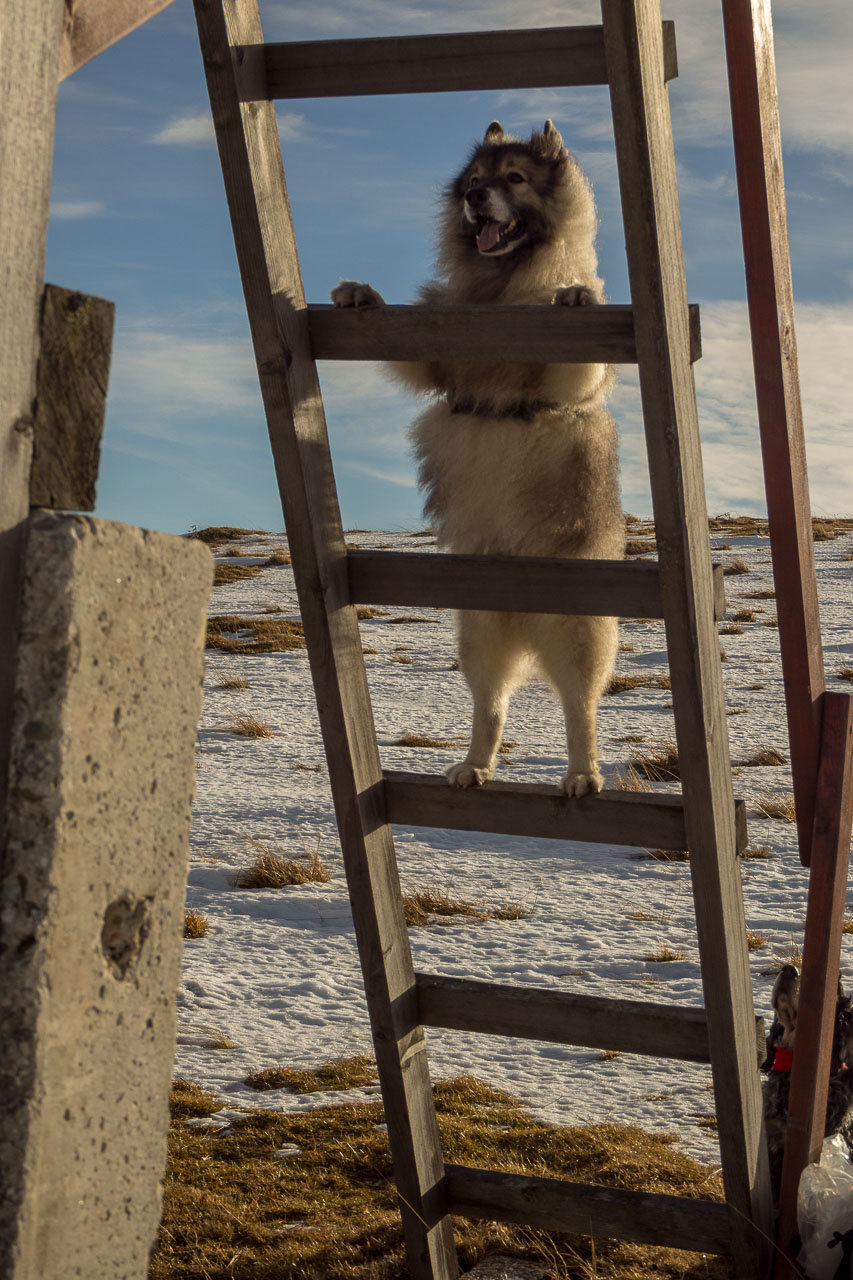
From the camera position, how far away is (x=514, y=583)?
2609mm

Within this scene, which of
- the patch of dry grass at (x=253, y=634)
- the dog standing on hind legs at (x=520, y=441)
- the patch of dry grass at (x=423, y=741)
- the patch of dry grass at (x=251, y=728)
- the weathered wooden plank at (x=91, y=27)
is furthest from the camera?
the patch of dry grass at (x=253, y=634)

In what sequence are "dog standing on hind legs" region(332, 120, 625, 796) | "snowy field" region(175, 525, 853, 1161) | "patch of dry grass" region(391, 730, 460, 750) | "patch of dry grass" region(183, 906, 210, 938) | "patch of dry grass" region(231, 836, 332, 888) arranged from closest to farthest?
"dog standing on hind legs" region(332, 120, 625, 796), "snowy field" region(175, 525, 853, 1161), "patch of dry grass" region(183, 906, 210, 938), "patch of dry grass" region(231, 836, 332, 888), "patch of dry grass" region(391, 730, 460, 750)

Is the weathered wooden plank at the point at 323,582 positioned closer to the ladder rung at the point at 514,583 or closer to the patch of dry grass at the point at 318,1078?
the ladder rung at the point at 514,583

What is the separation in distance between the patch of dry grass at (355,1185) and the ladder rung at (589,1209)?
12.5 inches

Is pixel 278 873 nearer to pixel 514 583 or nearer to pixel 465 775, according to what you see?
pixel 465 775

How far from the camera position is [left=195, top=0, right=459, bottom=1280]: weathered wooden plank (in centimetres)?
242

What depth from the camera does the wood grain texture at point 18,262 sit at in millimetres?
1554

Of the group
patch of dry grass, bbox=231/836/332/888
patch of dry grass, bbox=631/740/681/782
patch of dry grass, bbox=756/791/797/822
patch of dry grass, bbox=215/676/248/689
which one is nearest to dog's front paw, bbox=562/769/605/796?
patch of dry grass, bbox=231/836/332/888

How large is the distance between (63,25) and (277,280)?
87cm

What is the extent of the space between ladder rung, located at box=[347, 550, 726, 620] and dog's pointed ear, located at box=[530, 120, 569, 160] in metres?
1.63

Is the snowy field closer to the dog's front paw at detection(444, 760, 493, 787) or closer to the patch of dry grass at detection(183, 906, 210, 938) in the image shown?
the patch of dry grass at detection(183, 906, 210, 938)

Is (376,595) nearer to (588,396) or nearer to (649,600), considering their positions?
(649,600)

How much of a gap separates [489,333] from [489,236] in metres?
1.33

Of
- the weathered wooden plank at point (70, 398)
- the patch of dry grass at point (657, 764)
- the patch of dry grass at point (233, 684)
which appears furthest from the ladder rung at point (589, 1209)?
the patch of dry grass at point (233, 684)
